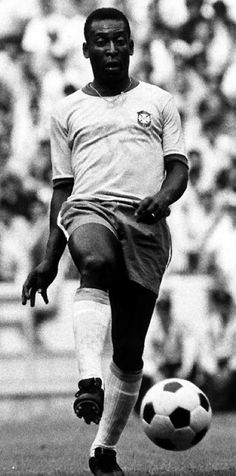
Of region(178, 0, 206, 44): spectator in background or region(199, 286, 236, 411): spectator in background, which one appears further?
region(178, 0, 206, 44): spectator in background

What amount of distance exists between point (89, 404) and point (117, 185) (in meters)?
1.17

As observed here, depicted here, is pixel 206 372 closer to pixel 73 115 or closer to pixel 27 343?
pixel 27 343

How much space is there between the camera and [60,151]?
6.09 m

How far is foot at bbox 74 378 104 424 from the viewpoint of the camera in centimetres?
505

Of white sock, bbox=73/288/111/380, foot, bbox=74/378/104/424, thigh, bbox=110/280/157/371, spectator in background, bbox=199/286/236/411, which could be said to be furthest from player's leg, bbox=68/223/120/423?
spectator in background, bbox=199/286/236/411

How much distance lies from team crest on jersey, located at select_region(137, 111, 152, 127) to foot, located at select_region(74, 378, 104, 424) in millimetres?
1330

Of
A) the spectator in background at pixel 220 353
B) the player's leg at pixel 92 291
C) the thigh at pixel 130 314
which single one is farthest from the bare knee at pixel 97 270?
the spectator in background at pixel 220 353

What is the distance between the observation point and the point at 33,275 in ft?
19.6

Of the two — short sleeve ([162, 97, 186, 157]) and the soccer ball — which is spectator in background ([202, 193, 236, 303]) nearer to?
the soccer ball

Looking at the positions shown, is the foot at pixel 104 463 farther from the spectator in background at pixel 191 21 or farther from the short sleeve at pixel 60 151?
the spectator in background at pixel 191 21

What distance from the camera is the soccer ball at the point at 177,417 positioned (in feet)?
22.4

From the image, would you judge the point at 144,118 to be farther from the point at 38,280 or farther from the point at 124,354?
the point at 124,354

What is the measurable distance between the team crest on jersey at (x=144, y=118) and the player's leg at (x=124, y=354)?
686mm

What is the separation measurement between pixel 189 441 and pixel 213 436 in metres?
2.60
